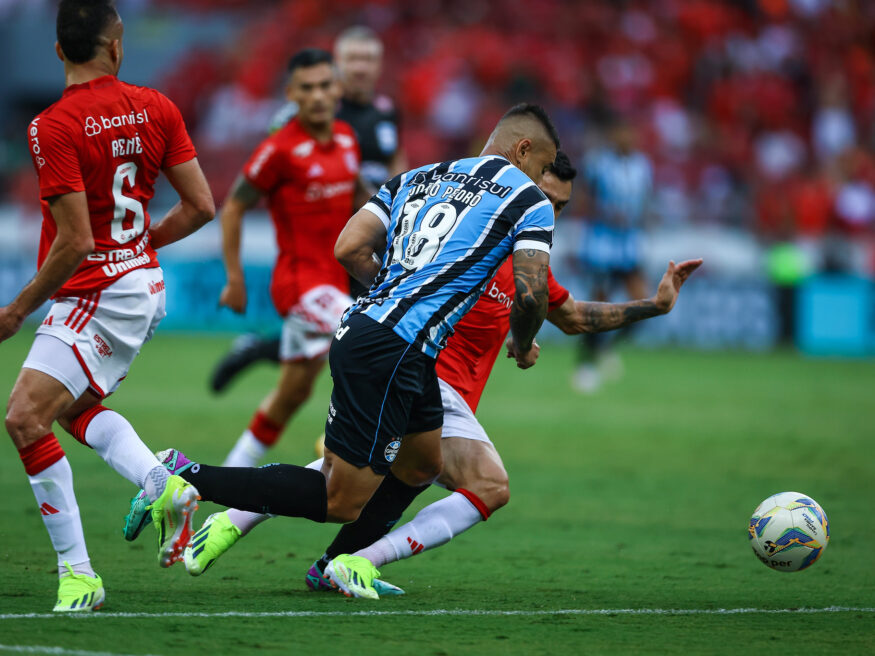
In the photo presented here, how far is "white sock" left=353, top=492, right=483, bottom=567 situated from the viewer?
207 inches

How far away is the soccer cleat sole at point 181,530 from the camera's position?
446 cm

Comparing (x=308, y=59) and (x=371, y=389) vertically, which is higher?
(x=308, y=59)

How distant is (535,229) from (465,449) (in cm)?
121

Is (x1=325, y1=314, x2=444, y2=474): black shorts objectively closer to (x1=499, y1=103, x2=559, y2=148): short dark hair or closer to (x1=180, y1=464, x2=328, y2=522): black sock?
(x1=180, y1=464, x2=328, y2=522): black sock

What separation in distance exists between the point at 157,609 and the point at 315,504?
0.73m

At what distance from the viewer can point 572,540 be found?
668cm

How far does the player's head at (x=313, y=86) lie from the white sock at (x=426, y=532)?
347 cm

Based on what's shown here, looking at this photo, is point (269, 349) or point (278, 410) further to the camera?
point (269, 349)

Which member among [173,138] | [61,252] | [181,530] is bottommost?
[181,530]

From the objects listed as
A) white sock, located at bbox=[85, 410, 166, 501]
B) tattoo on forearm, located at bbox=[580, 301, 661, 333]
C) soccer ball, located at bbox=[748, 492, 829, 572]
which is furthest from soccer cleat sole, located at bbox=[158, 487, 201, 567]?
soccer ball, located at bbox=[748, 492, 829, 572]

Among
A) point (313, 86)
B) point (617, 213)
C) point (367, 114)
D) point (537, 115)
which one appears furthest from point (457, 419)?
point (617, 213)

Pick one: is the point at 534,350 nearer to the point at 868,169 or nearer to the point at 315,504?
the point at 315,504

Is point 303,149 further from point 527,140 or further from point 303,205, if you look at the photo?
point 527,140

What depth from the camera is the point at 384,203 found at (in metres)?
4.97
